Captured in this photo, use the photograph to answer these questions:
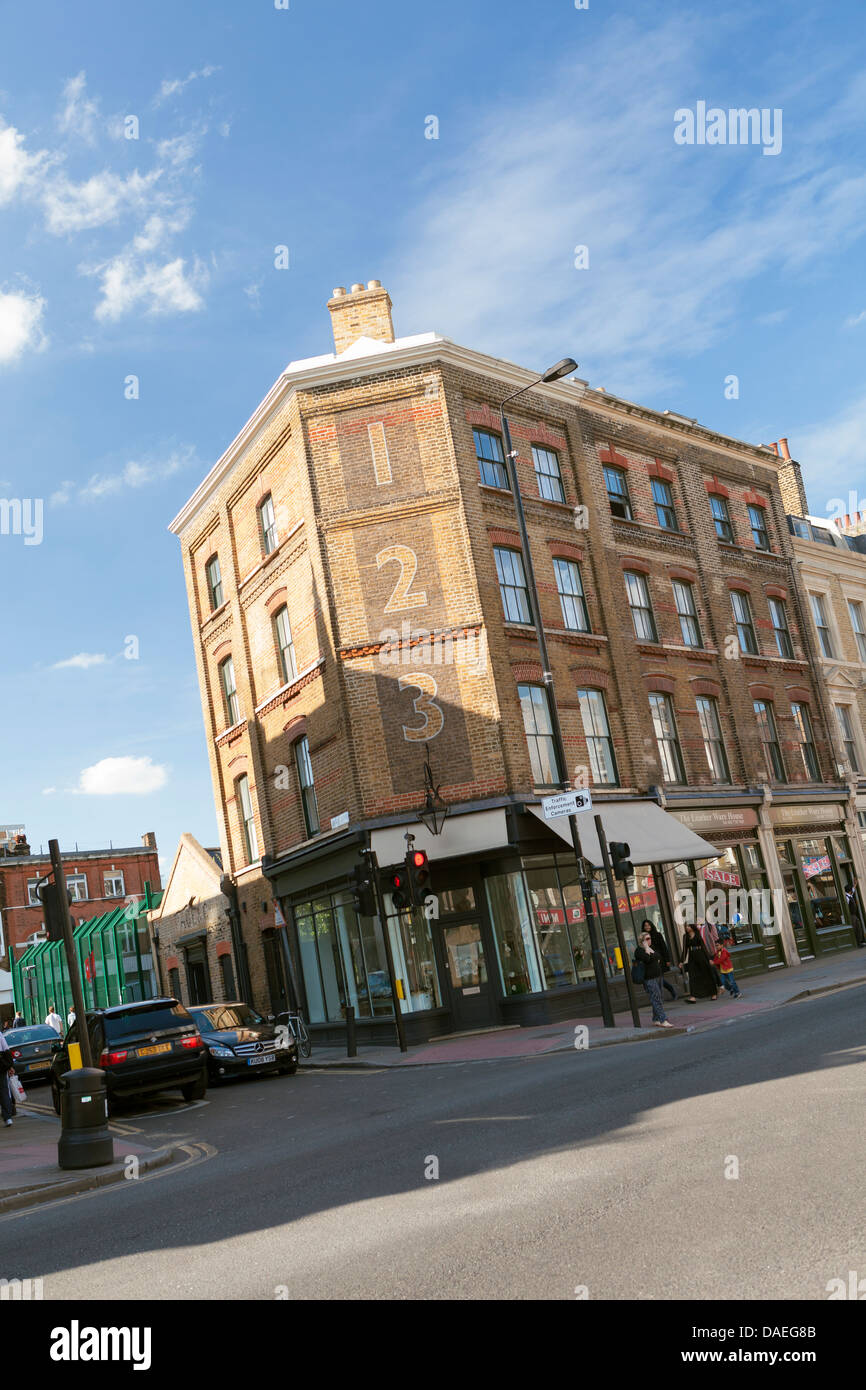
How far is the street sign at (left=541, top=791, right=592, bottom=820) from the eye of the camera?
17.0 meters

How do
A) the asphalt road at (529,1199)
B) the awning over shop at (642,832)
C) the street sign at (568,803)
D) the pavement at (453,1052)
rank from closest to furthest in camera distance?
the asphalt road at (529,1199), the pavement at (453,1052), the street sign at (568,803), the awning over shop at (642,832)

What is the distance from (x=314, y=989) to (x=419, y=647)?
26.4 ft

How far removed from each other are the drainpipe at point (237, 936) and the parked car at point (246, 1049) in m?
7.80

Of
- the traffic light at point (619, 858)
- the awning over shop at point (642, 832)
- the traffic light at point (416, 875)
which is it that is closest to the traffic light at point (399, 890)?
the traffic light at point (416, 875)

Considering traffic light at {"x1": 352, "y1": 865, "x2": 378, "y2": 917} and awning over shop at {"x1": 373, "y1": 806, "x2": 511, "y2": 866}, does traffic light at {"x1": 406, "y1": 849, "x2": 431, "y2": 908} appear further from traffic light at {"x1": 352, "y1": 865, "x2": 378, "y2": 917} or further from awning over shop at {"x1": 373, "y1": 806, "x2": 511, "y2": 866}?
awning over shop at {"x1": 373, "y1": 806, "x2": 511, "y2": 866}

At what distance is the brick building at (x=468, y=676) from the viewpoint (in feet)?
71.5

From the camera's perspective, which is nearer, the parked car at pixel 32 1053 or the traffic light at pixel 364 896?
the traffic light at pixel 364 896

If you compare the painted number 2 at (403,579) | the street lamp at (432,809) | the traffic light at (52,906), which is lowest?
the traffic light at (52,906)

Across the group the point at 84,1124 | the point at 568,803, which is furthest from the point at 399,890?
the point at 84,1124

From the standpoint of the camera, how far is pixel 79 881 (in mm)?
60500

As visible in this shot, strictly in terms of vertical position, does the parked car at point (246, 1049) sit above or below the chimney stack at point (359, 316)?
below

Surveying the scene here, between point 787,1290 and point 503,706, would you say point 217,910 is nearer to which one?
point 503,706

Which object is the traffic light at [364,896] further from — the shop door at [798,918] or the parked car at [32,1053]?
the shop door at [798,918]

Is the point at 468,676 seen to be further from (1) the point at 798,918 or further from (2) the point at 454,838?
(1) the point at 798,918
